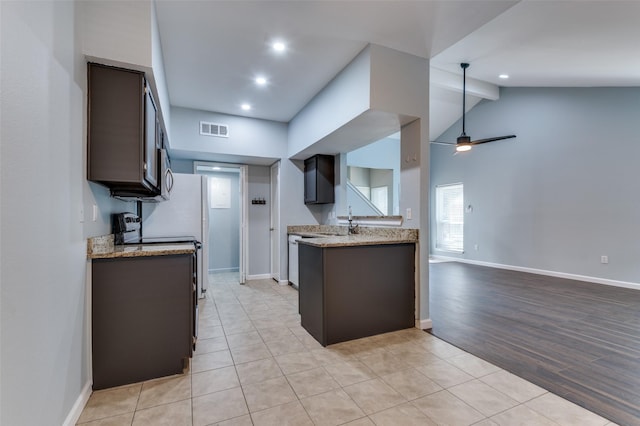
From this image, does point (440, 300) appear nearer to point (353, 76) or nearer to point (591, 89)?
point (353, 76)

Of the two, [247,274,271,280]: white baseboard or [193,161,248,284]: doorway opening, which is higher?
[193,161,248,284]: doorway opening

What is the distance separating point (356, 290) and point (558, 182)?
16.6 ft

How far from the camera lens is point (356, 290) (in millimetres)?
2852

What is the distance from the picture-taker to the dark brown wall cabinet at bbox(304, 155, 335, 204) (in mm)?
4891

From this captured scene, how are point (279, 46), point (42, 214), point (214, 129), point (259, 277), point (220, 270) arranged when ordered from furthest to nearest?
point (220, 270) → point (259, 277) → point (214, 129) → point (279, 46) → point (42, 214)

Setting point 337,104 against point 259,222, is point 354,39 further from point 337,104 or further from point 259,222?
point 259,222

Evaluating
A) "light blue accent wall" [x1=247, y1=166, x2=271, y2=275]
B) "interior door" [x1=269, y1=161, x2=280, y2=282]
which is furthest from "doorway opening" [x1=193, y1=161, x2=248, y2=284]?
"interior door" [x1=269, y1=161, x2=280, y2=282]

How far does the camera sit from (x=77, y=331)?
5.83ft

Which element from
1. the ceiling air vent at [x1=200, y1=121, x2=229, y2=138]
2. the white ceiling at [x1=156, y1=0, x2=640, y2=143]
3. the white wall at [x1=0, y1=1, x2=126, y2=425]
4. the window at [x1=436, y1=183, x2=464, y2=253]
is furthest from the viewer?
the window at [x1=436, y1=183, x2=464, y2=253]

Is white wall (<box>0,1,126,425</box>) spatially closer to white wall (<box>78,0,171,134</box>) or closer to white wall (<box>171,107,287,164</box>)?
white wall (<box>78,0,171,134</box>)

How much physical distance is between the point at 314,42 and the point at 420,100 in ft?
4.06

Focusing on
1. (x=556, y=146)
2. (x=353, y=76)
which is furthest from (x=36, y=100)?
(x=556, y=146)

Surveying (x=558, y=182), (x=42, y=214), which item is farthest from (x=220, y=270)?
(x=558, y=182)

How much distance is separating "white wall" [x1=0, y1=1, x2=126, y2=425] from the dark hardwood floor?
9.46 ft
